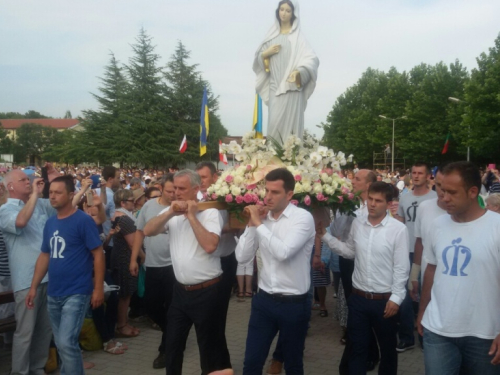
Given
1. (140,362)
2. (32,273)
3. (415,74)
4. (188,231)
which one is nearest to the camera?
(188,231)

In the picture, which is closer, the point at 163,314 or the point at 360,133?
the point at 163,314

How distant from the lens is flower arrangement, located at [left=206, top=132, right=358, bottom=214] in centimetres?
488

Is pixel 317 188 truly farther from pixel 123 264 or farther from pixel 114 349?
pixel 114 349

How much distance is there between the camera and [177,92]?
1975 inches

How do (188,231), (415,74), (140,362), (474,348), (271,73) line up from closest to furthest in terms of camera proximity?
(474,348) < (188,231) < (140,362) < (271,73) < (415,74)

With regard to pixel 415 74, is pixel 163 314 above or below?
below

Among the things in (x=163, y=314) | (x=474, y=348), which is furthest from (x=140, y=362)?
(x=474, y=348)

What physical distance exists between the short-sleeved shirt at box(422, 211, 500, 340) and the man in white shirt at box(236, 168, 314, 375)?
1.06 metres

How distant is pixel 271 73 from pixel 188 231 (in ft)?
12.9

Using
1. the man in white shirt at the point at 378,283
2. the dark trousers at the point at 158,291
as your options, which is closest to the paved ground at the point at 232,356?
the dark trousers at the point at 158,291

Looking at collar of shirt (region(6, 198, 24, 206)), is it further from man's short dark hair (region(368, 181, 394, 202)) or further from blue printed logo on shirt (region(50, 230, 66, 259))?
man's short dark hair (region(368, 181, 394, 202))

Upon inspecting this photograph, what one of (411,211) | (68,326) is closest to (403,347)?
(411,211)

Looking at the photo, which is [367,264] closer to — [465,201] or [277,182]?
[277,182]

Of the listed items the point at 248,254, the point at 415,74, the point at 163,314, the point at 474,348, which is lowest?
the point at 163,314
